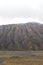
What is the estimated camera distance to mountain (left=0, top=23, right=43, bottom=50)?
87.6 m

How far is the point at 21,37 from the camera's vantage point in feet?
314

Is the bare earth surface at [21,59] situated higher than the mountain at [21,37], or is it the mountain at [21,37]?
the mountain at [21,37]

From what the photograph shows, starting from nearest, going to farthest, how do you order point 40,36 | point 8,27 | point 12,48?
1. point 12,48
2. point 40,36
3. point 8,27

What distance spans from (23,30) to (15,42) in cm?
1447

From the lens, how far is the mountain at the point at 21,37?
3450 inches

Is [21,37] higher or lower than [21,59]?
higher

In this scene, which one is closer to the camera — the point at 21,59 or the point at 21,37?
the point at 21,59

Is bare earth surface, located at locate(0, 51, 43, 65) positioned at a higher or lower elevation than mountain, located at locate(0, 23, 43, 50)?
lower

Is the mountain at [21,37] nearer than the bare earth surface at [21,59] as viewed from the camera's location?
No

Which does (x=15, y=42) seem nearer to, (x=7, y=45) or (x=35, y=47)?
(x=7, y=45)

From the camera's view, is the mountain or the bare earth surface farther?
the mountain

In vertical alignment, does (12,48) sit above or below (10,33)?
below

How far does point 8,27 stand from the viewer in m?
108

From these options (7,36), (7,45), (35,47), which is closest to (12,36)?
(7,36)
